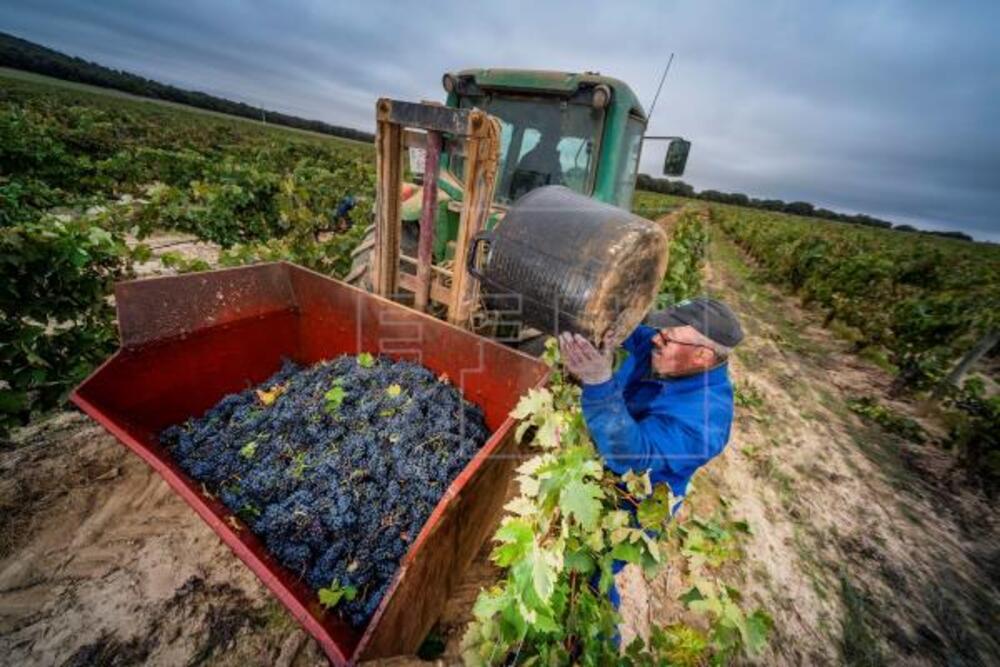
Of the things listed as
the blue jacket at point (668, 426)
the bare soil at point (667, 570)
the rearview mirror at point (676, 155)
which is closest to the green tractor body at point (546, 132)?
the rearview mirror at point (676, 155)

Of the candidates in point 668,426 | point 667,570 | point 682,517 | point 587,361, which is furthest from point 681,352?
point 667,570

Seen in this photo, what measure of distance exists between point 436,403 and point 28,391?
3.02m

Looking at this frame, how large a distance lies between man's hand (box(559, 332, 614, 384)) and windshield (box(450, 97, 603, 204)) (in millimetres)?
2476

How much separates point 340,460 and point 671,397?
1612mm

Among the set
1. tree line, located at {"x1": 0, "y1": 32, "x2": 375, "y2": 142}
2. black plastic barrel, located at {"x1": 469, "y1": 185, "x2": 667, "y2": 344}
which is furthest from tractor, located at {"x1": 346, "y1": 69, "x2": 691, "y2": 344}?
tree line, located at {"x1": 0, "y1": 32, "x2": 375, "y2": 142}

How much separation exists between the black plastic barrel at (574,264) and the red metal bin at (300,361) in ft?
1.51

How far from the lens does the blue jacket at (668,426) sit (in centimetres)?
173

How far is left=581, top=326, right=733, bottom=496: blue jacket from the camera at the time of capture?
5.68ft

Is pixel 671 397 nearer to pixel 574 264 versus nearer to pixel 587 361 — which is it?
pixel 587 361

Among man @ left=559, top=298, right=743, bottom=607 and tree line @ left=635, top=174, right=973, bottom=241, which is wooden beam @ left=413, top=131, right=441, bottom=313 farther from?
tree line @ left=635, top=174, right=973, bottom=241

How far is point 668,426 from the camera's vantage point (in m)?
1.84

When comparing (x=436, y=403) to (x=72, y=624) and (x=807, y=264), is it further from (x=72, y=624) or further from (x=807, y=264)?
(x=807, y=264)

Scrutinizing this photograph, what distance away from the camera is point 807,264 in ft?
38.8

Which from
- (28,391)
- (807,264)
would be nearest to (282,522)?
(28,391)
